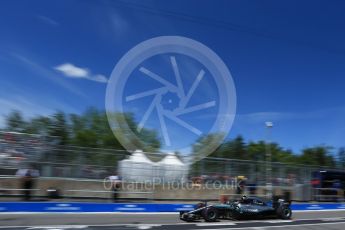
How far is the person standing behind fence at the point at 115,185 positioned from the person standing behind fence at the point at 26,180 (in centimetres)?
393

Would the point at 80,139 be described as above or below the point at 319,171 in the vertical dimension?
above

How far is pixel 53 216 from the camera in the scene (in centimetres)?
1728

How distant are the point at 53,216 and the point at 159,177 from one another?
8544mm

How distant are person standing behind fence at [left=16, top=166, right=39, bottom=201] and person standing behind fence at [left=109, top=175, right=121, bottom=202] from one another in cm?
393

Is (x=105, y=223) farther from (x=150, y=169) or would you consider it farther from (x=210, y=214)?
(x=150, y=169)

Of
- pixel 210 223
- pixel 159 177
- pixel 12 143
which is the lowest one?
pixel 210 223

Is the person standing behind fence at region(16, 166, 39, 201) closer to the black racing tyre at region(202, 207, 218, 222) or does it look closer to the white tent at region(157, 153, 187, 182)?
the white tent at region(157, 153, 187, 182)

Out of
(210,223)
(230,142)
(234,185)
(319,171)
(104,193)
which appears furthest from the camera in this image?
(230,142)

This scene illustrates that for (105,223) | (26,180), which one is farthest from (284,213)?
(26,180)

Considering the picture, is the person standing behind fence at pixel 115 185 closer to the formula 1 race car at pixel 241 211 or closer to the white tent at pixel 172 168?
the white tent at pixel 172 168

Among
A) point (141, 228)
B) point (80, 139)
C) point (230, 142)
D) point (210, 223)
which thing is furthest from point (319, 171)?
point (230, 142)

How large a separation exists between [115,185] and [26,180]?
4500 millimetres

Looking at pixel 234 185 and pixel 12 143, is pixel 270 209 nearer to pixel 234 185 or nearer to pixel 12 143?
pixel 234 185

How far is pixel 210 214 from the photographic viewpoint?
17.2m
